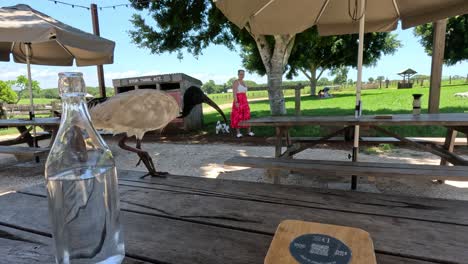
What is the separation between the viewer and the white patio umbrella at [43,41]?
3.60m

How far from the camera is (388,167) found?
8.49 feet

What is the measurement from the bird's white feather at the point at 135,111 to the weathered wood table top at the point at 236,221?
1.72 feet

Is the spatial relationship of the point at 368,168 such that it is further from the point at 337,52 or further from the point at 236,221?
the point at 337,52

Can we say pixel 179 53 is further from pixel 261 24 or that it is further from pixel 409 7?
pixel 409 7

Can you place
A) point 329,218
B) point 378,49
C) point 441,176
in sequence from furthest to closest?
1. point 378,49
2. point 441,176
3. point 329,218

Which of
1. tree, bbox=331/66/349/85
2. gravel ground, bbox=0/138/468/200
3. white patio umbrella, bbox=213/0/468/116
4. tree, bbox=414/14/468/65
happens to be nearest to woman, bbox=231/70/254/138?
gravel ground, bbox=0/138/468/200

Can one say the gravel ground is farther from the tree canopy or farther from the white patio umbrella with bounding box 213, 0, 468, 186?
the tree canopy

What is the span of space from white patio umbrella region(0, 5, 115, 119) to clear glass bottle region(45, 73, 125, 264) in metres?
3.91

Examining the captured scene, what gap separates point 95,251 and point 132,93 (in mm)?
1213

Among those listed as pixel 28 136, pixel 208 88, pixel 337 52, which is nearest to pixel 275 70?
pixel 28 136

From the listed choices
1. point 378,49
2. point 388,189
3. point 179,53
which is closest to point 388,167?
point 388,189

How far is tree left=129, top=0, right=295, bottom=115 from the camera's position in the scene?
8.57m

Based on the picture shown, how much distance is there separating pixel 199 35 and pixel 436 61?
768 centimetres

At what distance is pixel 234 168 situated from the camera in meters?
4.52
